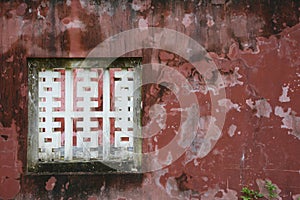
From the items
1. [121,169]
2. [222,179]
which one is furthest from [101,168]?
[222,179]

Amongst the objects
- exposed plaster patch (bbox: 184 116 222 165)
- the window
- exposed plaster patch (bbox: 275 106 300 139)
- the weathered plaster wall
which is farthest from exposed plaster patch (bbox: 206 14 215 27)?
exposed plaster patch (bbox: 275 106 300 139)

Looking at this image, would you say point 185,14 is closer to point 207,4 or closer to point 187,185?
point 207,4

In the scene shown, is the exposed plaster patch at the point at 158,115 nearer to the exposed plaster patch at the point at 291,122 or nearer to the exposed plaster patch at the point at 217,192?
the exposed plaster patch at the point at 217,192

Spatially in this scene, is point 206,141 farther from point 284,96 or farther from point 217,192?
point 284,96

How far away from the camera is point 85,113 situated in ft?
11.4

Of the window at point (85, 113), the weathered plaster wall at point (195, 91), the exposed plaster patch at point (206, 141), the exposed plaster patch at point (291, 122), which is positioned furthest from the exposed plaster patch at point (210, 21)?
the exposed plaster patch at point (291, 122)

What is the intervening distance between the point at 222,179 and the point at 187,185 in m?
0.29

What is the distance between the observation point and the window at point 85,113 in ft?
11.3

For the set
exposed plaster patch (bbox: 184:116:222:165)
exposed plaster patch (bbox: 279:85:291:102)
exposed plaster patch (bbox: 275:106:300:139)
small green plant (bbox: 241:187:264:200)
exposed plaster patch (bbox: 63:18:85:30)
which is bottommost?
small green plant (bbox: 241:187:264:200)

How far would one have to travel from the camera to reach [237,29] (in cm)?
347

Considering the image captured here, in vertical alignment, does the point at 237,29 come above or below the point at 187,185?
above

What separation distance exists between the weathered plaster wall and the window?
10 cm

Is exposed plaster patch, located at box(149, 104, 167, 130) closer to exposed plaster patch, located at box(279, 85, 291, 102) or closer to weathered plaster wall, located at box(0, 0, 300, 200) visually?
weathered plaster wall, located at box(0, 0, 300, 200)

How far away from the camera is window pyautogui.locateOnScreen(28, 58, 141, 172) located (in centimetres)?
345
